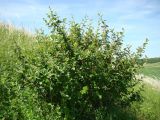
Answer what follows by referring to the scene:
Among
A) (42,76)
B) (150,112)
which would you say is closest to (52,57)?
(42,76)

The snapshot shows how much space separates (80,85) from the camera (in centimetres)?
976

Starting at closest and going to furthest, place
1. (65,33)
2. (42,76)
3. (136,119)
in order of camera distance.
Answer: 1. (42,76)
2. (65,33)
3. (136,119)

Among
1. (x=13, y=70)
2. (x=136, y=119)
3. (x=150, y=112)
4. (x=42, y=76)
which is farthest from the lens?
(x=150, y=112)

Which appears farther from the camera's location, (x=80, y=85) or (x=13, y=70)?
(x=13, y=70)

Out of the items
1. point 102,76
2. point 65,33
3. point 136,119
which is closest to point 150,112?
point 136,119

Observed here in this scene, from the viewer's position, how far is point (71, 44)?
9781mm

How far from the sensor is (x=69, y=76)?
9305 millimetres

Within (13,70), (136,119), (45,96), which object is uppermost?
(13,70)

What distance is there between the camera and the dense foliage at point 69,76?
9.30m

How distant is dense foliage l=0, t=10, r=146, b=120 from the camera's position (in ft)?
30.5

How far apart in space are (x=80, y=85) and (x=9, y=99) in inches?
73.7

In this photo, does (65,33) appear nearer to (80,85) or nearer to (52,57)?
(52,57)

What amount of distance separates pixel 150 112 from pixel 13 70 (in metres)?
6.54

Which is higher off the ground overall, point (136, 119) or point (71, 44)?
point (71, 44)
